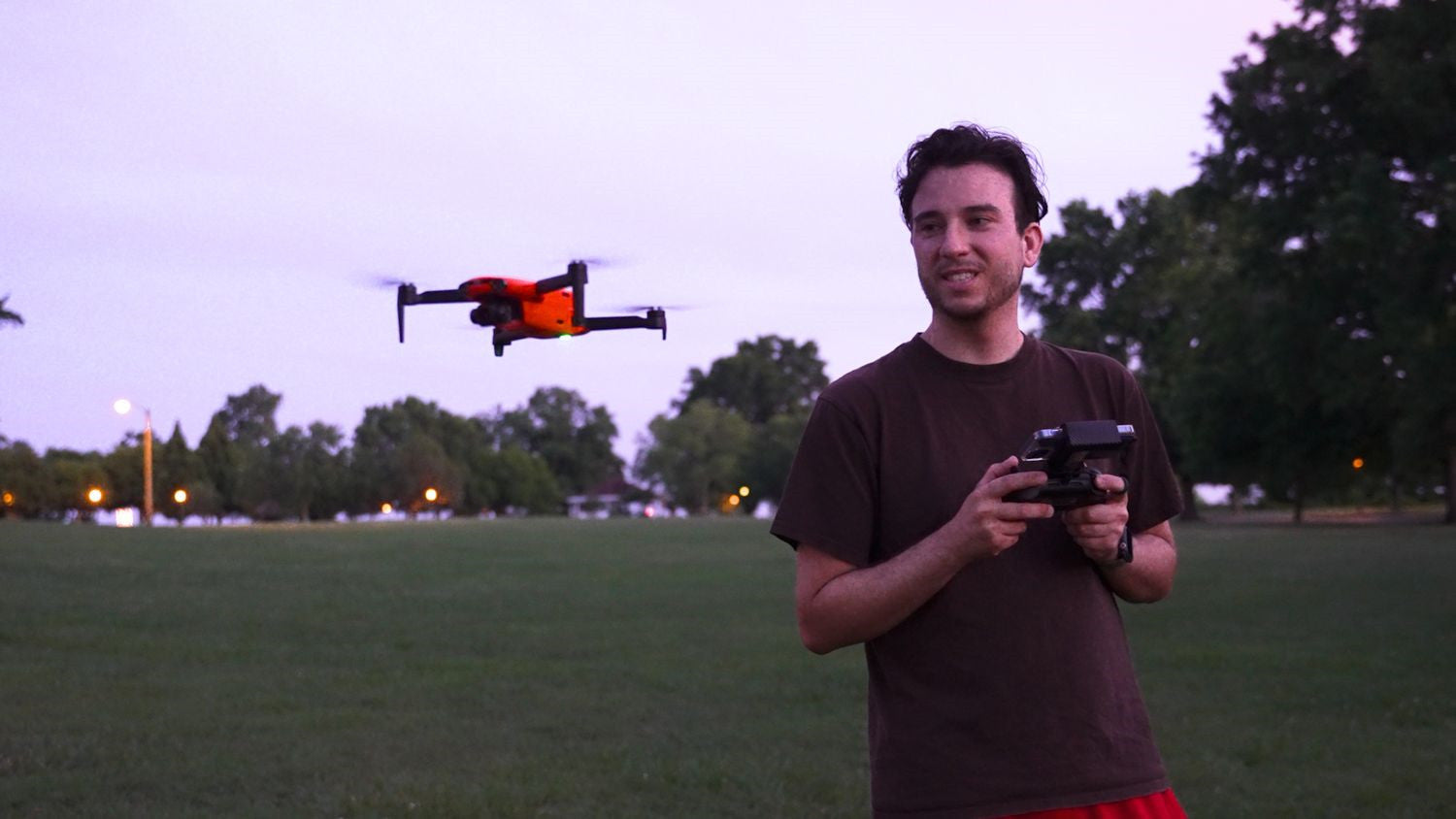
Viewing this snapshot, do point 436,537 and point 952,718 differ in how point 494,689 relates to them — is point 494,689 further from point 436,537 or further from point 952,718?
point 436,537

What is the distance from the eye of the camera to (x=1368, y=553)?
35.6m

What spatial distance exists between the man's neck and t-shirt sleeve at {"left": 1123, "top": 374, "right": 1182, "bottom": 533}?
31cm

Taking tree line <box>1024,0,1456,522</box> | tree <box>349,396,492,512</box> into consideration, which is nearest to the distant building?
tree line <box>1024,0,1456,522</box>

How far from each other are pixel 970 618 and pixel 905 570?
22 centimetres

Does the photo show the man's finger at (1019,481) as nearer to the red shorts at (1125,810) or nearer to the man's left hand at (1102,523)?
the man's left hand at (1102,523)

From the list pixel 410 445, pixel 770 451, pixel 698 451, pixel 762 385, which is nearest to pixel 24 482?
pixel 762 385

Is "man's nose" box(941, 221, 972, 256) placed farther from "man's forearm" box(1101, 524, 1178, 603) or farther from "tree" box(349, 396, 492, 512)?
"tree" box(349, 396, 492, 512)

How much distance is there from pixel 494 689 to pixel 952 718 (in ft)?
34.7

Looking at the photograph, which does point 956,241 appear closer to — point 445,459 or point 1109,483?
point 1109,483

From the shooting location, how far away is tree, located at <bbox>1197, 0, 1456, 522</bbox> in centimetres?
1836

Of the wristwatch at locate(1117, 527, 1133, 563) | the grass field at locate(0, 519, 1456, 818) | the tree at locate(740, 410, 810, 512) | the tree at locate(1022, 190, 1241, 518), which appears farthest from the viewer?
the tree at locate(740, 410, 810, 512)

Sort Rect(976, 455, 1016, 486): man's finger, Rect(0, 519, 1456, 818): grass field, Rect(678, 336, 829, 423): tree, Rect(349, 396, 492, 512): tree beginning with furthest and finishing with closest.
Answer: Rect(678, 336, 829, 423): tree, Rect(0, 519, 1456, 818): grass field, Rect(349, 396, 492, 512): tree, Rect(976, 455, 1016, 486): man's finger

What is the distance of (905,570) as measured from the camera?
2924 mm

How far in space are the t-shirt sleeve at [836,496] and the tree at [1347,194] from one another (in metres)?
16.2
